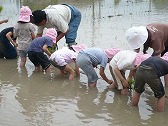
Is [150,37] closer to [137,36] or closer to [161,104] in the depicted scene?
[137,36]

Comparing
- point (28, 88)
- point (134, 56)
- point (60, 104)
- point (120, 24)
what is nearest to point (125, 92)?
point (134, 56)

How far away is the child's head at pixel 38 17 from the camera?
20.1 ft

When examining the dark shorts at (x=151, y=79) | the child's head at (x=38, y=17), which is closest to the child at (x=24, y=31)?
the child's head at (x=38, y=17)

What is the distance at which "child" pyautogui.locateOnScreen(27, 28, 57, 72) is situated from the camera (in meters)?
5.93

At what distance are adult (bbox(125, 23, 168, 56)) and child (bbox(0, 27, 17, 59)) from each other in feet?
10.2

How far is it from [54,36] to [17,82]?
1209 millimetres

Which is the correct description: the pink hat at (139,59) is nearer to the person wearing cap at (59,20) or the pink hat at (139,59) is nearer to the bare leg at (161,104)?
the bare leg at (161,104)

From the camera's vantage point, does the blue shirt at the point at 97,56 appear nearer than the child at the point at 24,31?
Yes

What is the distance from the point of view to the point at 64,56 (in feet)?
18.3

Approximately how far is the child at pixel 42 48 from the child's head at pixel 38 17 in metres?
0.31

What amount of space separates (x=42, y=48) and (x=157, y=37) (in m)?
2.28

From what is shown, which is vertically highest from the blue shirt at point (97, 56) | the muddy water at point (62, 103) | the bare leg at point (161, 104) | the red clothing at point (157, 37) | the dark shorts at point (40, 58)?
the red clothing at point (157, 37)

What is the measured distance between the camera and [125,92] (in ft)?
15.8

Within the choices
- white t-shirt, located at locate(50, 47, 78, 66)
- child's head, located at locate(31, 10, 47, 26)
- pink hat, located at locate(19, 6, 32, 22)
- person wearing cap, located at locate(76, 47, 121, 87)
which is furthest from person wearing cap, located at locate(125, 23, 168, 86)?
pink hat, located at locate(19, 6, 32, 22)
